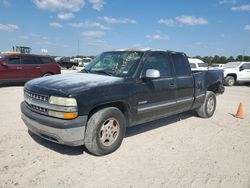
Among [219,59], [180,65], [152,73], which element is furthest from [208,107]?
[219,59]

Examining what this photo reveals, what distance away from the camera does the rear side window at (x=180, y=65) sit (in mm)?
5738

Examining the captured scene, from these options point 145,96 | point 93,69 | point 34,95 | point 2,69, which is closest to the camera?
point 34,95

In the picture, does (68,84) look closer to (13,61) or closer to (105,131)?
(105,131)

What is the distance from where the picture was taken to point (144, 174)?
3.63 meters

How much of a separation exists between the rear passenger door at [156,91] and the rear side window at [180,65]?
9.1 inches

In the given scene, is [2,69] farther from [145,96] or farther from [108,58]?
[145,96]

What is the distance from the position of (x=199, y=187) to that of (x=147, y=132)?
7.59ft

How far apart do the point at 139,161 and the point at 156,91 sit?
5.01 feet

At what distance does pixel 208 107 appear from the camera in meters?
7.14

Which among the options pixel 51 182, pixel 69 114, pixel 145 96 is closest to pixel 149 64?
pixel 145 96

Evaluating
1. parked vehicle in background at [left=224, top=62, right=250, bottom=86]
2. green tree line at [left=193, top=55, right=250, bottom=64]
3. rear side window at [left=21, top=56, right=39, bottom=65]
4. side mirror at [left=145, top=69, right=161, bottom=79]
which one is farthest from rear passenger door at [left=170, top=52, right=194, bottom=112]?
green tree line at [left=193, top=55, right=250, bottom=64]

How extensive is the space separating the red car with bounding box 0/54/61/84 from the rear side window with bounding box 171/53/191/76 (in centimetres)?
895

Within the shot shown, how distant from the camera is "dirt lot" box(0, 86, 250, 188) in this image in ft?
11.2

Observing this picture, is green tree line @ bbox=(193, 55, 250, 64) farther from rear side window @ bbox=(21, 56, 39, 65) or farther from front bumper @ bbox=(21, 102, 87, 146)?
front bumper @ bbox=(21, 102, 87, 146)
